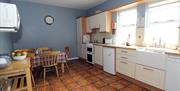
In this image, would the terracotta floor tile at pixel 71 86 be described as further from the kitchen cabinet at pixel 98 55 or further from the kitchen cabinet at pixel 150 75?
the kitchen cabinet at pixel 150 75

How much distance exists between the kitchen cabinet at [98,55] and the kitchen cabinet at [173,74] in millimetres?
1953

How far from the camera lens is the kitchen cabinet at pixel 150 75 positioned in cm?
192

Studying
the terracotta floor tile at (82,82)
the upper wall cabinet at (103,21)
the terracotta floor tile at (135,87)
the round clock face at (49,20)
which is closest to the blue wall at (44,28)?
the round clock face at (49,20)

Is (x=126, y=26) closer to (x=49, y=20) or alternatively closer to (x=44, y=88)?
(x=44, y=88)

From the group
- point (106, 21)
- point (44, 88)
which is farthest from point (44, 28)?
point (44, 88)

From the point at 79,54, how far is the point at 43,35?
1806 millimetres

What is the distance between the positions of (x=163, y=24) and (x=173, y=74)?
4.23ft

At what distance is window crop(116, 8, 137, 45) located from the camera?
3118mm

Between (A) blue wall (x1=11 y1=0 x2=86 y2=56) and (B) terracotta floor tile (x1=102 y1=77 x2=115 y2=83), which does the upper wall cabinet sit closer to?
(A) blue wall (x1=11 y1=0 x2=86 y2=56)

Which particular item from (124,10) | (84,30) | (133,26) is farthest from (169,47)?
(84,30)

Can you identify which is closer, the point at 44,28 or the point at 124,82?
the point at 124,82

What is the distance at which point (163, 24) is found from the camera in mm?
2445

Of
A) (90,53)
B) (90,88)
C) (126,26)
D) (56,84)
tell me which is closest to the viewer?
(90,88)

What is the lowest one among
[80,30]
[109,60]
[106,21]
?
[109,60]
